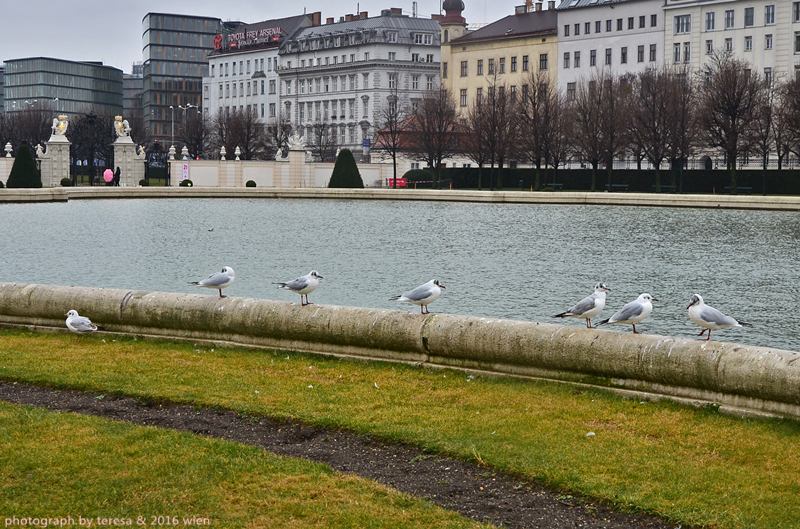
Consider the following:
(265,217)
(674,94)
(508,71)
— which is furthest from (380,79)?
(265,217)

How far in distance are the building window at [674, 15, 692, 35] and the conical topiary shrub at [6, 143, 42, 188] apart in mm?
60436

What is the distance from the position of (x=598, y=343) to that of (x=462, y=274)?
586 inches

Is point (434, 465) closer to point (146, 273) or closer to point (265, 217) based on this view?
point (146, 273)

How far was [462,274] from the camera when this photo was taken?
24.6 m

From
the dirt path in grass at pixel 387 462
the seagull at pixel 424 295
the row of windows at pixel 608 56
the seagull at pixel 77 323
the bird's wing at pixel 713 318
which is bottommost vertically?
the dirt path in grass at pixel 387 462

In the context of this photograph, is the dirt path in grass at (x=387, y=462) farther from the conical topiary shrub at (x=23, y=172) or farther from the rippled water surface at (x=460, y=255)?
the conical topiary shrub at (x=23, y=172)

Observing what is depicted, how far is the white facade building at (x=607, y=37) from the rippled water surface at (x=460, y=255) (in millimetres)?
52587

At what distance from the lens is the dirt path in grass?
6.60m

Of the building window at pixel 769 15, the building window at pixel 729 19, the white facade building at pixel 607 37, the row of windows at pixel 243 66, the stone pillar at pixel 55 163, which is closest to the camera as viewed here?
the stone pillar at pixel 55 163

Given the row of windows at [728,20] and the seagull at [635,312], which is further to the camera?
the row of windows at [728,20]

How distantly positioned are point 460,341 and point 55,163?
7073 centimetres

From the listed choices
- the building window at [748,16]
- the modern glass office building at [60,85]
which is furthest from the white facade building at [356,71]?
the modern glass office building at [60,85]

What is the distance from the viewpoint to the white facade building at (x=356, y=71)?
125 m

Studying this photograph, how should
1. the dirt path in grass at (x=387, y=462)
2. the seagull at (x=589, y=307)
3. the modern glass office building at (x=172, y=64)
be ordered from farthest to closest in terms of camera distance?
1. the modern glass office building at (x=172, y=64)
2. the seagull at (x=589, y=307)
3. the dirt path in grass at (x=387, y=462)
